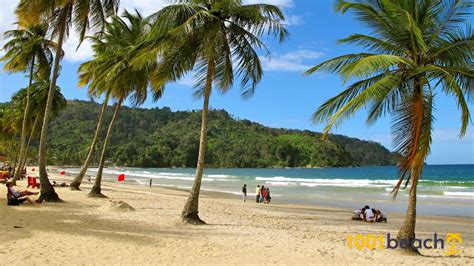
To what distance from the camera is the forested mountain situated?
12975cm

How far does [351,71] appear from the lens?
23.0 ft

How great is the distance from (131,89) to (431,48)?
1300 cm

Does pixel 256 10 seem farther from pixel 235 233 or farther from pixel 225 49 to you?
pixel 235 233

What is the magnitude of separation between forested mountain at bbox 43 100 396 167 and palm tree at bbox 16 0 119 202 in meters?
107

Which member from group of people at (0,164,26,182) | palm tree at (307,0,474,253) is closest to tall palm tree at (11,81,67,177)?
group of people at (0,164,26,182)

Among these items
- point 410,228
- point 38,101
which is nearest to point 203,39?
point 410,228

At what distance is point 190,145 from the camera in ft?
447

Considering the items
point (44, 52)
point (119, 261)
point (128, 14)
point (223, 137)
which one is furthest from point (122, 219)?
point (223, 137)

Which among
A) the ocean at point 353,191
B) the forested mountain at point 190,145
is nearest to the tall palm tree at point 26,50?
the ocean at point 353,191

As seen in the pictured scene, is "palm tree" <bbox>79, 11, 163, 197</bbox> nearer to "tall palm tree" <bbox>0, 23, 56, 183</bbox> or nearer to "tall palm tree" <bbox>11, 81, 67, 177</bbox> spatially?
"tall palm tree" <bbox>0, 23, 56, 183</bbox>

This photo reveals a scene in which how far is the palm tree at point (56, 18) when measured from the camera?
44.3 feet

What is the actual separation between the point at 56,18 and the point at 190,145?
122561 mm

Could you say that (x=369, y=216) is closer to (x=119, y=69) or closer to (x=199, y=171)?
(x=199, y=171)

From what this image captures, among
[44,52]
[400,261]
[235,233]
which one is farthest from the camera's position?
[44,52]
